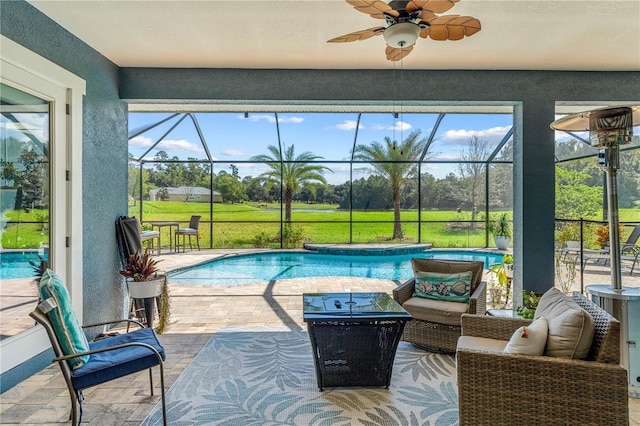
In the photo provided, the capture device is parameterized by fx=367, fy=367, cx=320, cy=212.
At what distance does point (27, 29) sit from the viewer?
2.88 meters

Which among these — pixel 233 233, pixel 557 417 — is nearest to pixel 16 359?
pixel 557 417

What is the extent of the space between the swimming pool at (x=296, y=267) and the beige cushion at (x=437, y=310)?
3.83 m

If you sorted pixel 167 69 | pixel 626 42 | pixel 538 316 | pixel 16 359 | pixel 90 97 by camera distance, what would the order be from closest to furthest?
pixel 538 316, pixel 16 359, pixel 626 42, pixel 90 97, pixel 167 69

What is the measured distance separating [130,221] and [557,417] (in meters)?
4.30

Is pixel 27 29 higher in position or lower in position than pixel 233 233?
higher

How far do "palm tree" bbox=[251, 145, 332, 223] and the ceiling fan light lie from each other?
7.86 metres

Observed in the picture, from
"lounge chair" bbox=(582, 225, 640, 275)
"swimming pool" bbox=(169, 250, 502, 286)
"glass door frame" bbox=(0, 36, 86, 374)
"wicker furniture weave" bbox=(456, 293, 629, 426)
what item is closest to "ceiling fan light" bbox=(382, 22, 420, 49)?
"wicker furniture weave" bbox=(456, 293, 629, 426)

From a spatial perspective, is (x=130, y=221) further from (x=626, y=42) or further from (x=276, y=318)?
Result: (x=626, y=42)

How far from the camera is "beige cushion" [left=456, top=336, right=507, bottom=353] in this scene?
2.44 m

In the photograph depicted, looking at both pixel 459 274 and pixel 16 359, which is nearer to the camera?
pixel 16 359

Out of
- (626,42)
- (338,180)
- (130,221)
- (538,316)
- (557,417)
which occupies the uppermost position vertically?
(626,42)

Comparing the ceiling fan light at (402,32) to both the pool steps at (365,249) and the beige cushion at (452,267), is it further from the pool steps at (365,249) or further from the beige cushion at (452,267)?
the pool steps at (365,249)

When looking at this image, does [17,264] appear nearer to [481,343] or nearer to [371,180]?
[481,343]

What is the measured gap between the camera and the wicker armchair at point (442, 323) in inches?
133
